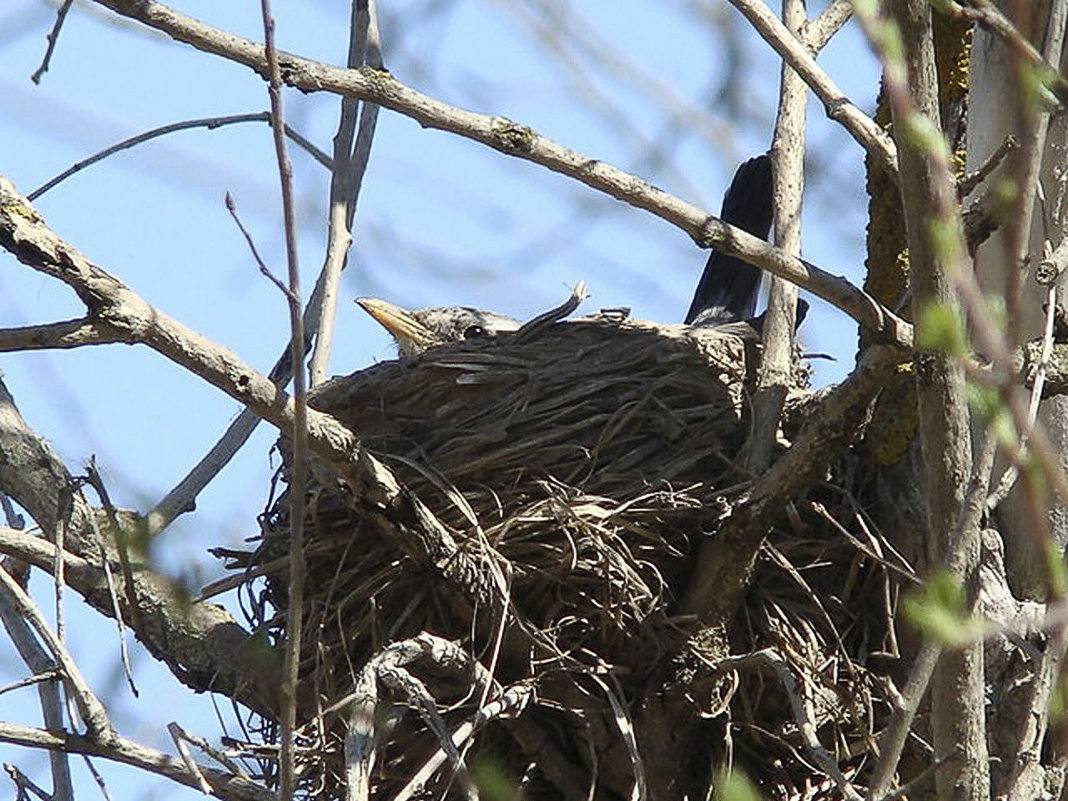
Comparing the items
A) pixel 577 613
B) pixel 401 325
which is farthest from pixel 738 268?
pixel 577 613

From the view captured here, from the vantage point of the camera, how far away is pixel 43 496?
3.47 meters


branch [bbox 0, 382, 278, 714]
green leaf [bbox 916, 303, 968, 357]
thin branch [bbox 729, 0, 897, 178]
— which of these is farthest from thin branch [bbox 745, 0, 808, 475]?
green leaf [bbox 916, 303, 968, 357]

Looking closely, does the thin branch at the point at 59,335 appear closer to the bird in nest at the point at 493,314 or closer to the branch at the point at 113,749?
the branch at the point at 113,749

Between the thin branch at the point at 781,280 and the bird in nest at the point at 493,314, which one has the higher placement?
the bird in nest at the point at 493,314

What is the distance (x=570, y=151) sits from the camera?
9.72ft

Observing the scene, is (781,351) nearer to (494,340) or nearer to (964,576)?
(494,340)

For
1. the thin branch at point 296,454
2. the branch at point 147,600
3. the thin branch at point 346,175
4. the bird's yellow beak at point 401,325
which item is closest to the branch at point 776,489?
the branch at point 147,600

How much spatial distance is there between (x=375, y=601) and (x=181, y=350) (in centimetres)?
107

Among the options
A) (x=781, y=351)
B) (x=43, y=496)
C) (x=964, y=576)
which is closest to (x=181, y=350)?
(x=43, y=496)

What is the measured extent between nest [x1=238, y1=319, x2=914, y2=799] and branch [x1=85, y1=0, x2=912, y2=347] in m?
0.76

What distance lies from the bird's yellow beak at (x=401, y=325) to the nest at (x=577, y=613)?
5.20 ft

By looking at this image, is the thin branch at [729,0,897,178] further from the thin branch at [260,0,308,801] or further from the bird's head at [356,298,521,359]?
the bird's head at [356,298,521,359]

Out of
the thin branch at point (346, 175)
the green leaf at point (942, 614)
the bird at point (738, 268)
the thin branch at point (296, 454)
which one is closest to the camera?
the green leaf at point (942, 614)

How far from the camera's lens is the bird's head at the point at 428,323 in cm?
552
